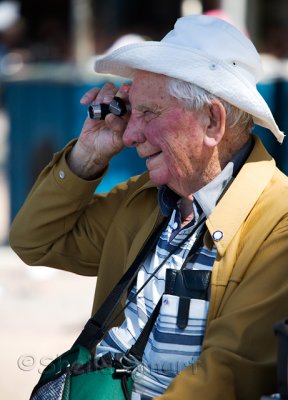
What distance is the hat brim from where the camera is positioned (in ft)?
8.77

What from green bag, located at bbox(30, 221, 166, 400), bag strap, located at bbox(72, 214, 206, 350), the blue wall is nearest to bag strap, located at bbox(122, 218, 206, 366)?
green bag, located at bbox(30, 221, 166, 400)

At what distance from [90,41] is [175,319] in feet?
49.5

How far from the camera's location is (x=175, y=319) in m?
2.66

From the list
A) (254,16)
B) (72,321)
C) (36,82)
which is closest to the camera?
(72,321)

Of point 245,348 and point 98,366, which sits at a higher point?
point 245,348

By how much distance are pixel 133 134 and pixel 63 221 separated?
0.52 metres

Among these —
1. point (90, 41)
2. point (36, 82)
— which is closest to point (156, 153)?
point (36, 82)

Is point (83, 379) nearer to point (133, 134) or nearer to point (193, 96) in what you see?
point (133, 134)

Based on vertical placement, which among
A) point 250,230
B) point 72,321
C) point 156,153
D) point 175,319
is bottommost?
point 72,321

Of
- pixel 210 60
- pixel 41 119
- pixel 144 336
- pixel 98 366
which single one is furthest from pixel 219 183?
pixel 41 119

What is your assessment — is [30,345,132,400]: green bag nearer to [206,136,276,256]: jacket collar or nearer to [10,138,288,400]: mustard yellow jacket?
[10,138,288,400]: mustard yellow jacket

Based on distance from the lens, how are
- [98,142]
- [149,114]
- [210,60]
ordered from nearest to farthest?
[210,60], [149,114], [98,142]

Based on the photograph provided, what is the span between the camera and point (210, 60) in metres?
2.70

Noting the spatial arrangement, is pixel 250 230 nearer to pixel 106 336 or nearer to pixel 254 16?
pixel 106 336
